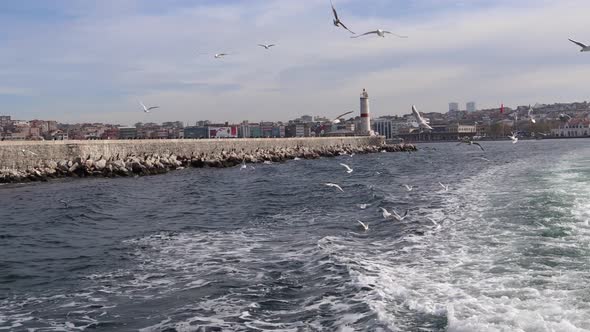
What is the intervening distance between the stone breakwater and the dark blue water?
8237 mm

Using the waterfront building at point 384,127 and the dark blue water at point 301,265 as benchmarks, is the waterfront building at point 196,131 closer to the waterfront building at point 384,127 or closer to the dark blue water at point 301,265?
the waterfront building at point 384,127

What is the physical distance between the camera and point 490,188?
56.6 feet

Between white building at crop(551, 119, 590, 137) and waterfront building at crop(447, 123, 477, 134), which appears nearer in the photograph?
waterfront building at crop(447, 123, 477, 134)

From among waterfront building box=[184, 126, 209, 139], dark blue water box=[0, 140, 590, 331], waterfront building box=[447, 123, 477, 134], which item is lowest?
dark blue water box=[0, 140, 590, 331]

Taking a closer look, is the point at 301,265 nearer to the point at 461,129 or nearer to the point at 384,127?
the point at 461,129

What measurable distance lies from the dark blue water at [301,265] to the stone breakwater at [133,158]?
324 inches

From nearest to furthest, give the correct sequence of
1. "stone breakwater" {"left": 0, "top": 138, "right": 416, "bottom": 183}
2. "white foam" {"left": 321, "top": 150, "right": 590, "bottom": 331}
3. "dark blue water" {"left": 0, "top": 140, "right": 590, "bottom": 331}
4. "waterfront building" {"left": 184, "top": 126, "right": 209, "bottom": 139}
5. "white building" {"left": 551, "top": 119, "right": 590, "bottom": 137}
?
1. "white foam" {"left": 321, "top": 150, "right": 590, "bottom": 331}
2. "dark blue water" {"left": 0, "top": 140, "right": 590, "bottom": 331}
3. "stone breakwater" {"left": 0, "top": 138, "right": 416, "bottom": 183}
4. "waterfront building" {"left": 184, "top": 126, "right": 209, "bottom": 139}
5. "white building" {"left": 551, "top": 119, "right": 590, "bottom": 137}

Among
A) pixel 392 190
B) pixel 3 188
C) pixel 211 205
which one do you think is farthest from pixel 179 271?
pixel 3 188

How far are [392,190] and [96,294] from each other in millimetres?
12473

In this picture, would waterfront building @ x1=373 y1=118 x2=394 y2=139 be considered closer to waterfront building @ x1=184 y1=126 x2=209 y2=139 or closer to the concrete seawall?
waterfront building @ x1=184 y1=126 x2=209 y2=139

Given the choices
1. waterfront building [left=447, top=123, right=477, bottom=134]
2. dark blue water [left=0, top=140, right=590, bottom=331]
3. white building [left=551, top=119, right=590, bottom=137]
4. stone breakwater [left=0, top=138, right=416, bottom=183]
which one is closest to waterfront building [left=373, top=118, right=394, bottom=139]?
waterfront building [left=447, top=123, right=477, bottom=134]

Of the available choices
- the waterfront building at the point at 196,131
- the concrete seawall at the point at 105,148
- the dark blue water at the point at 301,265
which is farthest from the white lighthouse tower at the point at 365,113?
the dark blue water at the point at 301,265

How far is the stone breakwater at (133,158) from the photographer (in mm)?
23047

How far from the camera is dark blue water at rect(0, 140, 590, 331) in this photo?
18.9 ft
